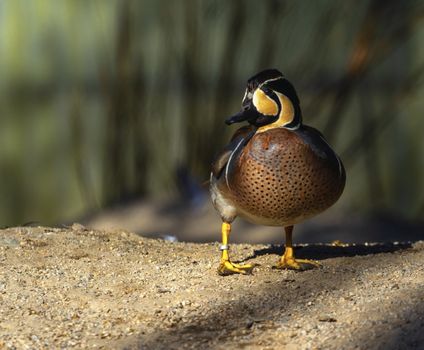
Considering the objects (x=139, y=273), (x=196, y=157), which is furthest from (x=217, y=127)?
(x=139, y=273)

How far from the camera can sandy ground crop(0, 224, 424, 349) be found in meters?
3.09

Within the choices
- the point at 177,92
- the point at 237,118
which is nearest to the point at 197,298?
the point at 237,118

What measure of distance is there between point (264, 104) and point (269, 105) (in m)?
0.02

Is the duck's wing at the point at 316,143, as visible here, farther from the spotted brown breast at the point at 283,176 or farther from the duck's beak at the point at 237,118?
the duck's beak at the point at 237,118

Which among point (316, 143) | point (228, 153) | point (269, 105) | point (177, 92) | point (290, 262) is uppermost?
point (269, 105)

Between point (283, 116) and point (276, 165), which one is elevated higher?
point (283, 116)

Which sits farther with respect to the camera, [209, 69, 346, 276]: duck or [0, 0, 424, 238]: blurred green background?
[0, 0, 424, 238]: blurred green background

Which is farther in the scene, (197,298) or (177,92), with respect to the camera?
(177,92)

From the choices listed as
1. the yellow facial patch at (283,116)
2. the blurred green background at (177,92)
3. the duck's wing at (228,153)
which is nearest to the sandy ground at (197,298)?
the duck's wing at (228,153)

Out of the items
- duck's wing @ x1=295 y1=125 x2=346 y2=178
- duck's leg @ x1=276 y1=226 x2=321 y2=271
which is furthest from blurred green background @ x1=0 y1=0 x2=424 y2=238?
duck's wing @ x1=295 y1=125 x2=346 y2=178

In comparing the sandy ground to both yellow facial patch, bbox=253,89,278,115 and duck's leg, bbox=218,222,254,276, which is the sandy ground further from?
yellow facial patch, bbox=253,89,278,115

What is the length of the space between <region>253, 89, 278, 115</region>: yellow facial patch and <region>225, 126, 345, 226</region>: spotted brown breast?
66 mm

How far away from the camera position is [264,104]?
11.7ft

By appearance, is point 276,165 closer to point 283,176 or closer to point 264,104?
point 283,176
